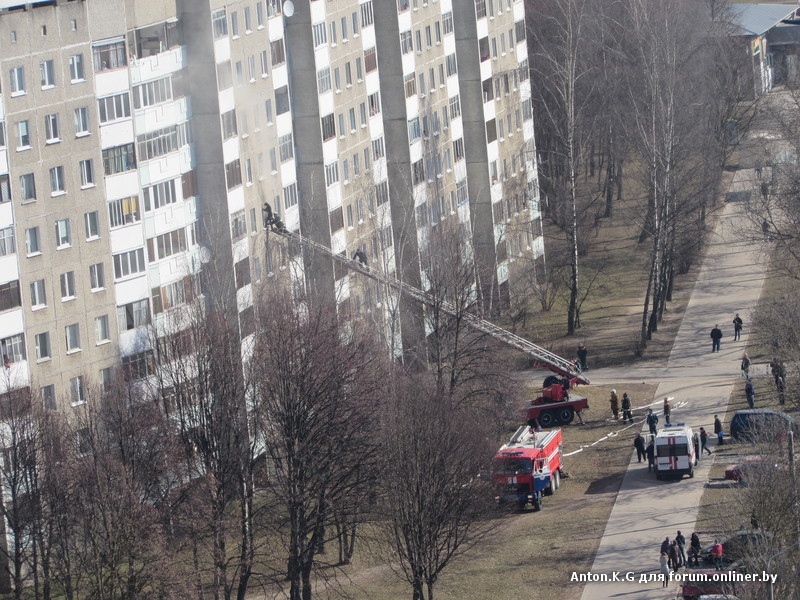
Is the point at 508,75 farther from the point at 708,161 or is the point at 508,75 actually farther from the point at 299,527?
the point at 299,527

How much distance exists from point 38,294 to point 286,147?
17725 mm

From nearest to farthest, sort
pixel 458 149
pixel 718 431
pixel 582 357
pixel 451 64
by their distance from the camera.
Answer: pixel 718 431 → pixel 582 357 → pixel 451 64 → pixel 458 149

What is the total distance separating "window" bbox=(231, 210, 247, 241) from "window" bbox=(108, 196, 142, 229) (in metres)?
4.99

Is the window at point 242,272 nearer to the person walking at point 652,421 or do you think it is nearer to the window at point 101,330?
the window at point 101,330

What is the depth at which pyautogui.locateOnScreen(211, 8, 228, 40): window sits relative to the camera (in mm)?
63219

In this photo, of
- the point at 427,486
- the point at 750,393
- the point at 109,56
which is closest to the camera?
the point at 427,486

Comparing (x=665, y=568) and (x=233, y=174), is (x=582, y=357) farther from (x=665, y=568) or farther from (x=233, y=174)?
(x=665, y=568)

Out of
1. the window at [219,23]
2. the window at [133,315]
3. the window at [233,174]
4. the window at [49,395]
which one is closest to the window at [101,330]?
the window at [133,315]

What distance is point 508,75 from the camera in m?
92.4

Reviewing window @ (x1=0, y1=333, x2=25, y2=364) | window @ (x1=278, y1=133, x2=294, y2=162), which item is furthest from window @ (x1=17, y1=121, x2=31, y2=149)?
window @ (x1=278, y1=133, x2=294, y2=162)

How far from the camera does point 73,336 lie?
56.7 m

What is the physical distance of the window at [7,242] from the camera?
53.9 meters

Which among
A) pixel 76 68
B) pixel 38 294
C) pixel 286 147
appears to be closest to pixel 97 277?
pixel 38 294

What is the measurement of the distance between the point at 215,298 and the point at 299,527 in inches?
573
